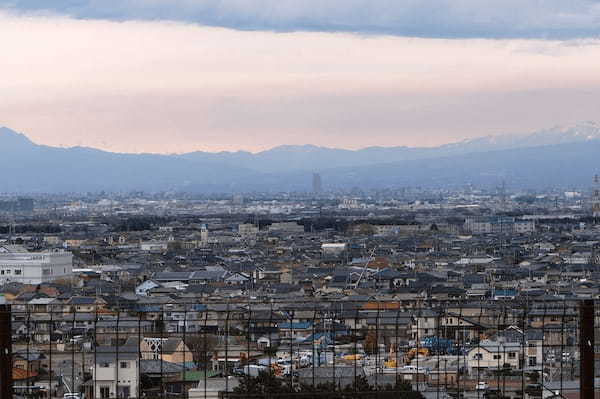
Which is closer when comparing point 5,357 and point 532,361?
point 5,357

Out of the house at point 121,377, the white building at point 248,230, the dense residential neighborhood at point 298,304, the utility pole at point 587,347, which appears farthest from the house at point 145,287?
the white building at point 248,230

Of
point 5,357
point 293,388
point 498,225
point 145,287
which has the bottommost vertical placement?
point 498,225

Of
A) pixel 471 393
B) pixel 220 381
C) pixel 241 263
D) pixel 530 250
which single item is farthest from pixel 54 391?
pixel 530 250

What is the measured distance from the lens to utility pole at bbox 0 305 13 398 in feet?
17.2

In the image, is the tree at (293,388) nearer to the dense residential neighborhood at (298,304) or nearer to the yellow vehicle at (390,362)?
A: the dense residential neighborhood at (298,304)

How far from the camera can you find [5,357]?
524 cm

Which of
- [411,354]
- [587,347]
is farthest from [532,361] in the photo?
[587,347]

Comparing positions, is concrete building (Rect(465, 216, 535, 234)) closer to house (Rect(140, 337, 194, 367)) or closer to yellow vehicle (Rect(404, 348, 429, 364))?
yellow vehicle (Rect(404, 348, 429, 364))

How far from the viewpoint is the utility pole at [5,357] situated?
5.23 m

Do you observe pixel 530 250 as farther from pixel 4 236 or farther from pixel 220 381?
pixel 220 381

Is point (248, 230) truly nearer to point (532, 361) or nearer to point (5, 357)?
point (532, 361)

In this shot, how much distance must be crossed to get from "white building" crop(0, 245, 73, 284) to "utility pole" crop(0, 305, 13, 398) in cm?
3290

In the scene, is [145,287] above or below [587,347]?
below

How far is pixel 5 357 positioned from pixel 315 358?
7.23 m
